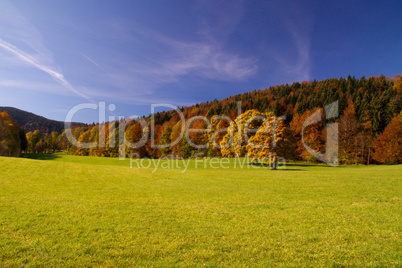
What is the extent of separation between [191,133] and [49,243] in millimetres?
59604

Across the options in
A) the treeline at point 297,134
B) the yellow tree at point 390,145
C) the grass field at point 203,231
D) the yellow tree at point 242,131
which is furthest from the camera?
the yellow tree at point 390,145

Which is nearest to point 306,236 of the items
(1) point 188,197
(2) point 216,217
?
(2) point 216,217

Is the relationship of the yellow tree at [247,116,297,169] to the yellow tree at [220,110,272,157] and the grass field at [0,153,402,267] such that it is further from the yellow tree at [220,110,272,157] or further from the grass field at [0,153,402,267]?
the grass field at [0,153,402,267]

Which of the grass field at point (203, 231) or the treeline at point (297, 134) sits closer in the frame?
the grass field at point (203, 231)

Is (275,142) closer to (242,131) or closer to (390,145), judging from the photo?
(242,131)

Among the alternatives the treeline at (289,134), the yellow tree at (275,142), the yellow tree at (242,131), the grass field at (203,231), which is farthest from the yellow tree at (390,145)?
the grass field at (203,231)

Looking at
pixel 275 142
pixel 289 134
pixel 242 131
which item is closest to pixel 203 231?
pixel 275 142

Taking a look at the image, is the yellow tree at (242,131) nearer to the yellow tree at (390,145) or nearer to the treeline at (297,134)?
the treeline at (297,134)

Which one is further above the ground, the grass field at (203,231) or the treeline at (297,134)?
the treeline at (297,134)

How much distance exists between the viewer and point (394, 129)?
1858 inches

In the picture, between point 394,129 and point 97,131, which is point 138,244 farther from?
point 97,131

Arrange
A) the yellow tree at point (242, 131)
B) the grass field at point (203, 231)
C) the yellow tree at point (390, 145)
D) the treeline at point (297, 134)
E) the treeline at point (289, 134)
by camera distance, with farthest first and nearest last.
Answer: the yellow tree at point (390, 145), the treeline at point (297, 134), the yellow tree at point (242, 131), the treeline at point (289, 134), the grass field at point (203, 231)

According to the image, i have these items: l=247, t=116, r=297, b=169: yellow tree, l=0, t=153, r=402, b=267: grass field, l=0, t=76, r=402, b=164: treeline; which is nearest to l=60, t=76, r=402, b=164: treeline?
l=0, t=76, r=402, b=164: treeline

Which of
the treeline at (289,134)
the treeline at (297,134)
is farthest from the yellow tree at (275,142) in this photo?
the treeline at (297,134)
